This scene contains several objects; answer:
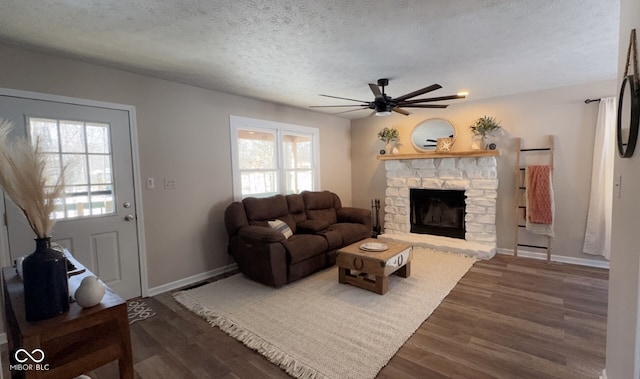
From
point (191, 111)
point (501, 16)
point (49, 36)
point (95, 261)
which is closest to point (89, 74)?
point (49, 36)

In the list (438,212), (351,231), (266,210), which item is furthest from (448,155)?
(266,210)

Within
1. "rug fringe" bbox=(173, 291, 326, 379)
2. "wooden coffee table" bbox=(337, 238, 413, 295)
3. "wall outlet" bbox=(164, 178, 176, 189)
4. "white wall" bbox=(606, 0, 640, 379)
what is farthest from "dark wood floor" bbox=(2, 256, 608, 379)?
"wall outlet" bbox=(164, 178, 176, 189)

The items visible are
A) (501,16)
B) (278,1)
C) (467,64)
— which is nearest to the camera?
(278,1)

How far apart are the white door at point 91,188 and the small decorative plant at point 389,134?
3908 mm

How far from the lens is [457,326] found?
2.36 m

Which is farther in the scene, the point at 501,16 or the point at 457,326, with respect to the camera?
the point at 457,326

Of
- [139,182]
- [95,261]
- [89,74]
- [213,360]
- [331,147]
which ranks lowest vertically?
[213,360]

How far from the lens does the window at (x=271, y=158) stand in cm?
400

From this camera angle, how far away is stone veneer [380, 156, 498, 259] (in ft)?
14.1

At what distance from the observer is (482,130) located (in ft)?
13.7

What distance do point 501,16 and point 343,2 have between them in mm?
1142

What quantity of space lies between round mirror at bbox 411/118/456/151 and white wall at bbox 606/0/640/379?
3.22 meters

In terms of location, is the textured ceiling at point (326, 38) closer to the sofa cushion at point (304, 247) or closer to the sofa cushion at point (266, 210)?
the sofa cushion at point (266, 210)

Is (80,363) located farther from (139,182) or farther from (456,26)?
(456,26)
